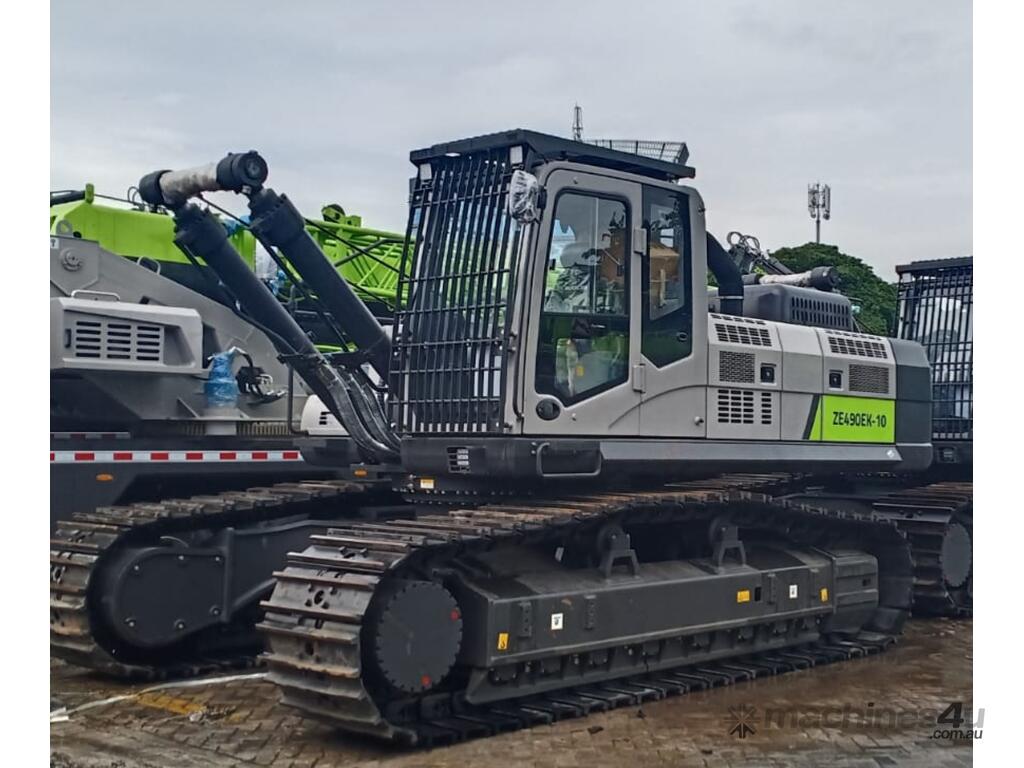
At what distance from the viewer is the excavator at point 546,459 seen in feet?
20.6

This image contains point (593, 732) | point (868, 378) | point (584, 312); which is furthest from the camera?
point (868, 378)

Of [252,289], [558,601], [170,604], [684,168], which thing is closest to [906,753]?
[558,601]

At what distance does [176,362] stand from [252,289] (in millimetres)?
802

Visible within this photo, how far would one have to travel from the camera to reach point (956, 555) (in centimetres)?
1034

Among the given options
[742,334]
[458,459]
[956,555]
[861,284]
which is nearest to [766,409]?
[742,334]

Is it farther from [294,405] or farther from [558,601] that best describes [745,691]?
[294,405]

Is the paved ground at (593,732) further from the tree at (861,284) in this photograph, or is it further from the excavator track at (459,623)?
the tree at (861,284)

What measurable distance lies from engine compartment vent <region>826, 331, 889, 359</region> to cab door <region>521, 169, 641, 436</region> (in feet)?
7.52

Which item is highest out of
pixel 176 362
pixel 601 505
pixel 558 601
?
pixel 176 362

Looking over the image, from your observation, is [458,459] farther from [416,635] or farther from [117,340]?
[117,340]

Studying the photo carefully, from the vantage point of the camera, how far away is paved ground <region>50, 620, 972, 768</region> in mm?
6074

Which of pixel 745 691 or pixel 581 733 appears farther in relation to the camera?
pixel 745 691

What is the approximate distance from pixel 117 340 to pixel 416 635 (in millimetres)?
3603

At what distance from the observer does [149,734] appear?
653 cm
